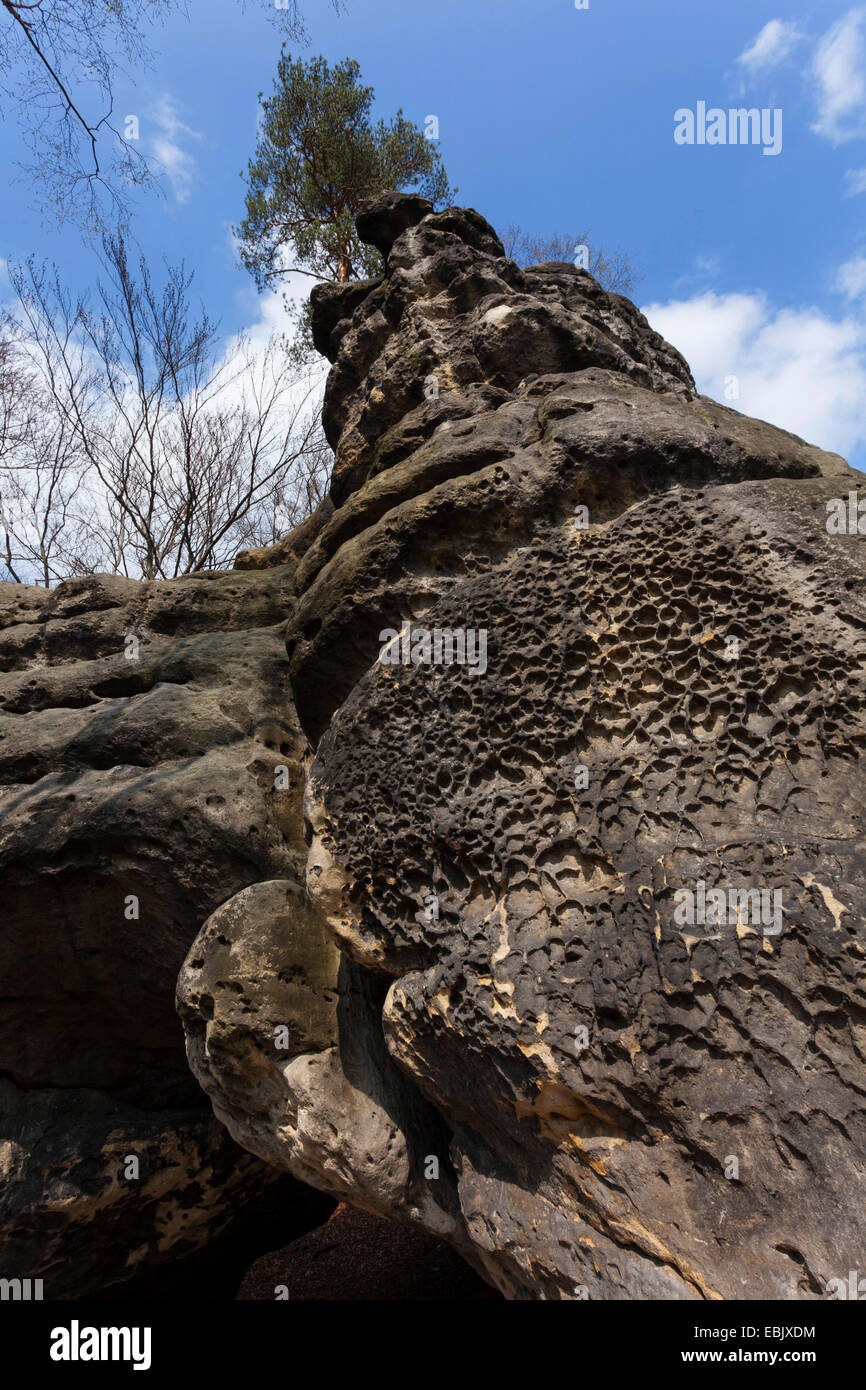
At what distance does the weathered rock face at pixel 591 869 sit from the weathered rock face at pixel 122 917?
26.4 inches

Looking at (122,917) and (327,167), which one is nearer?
(122,917)

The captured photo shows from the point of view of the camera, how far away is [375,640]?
3398 mm

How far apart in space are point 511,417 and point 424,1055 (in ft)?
8.57

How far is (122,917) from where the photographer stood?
383cm

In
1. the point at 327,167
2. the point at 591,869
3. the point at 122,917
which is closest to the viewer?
the point at 591,869

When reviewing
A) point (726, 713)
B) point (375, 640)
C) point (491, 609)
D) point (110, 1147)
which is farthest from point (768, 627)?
point (110, 1147)

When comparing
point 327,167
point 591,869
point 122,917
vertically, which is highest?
point 327,167

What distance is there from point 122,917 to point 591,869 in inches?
100

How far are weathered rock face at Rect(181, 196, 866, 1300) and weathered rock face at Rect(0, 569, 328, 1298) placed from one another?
0.67 m

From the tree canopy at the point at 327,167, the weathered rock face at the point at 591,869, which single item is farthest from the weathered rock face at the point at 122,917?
the tree canopy at the point at 327,167

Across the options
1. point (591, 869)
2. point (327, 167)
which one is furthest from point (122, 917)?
point (327, 167)

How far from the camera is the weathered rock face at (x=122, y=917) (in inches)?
142

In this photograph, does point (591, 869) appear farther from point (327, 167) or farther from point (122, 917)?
point (327, 167)
